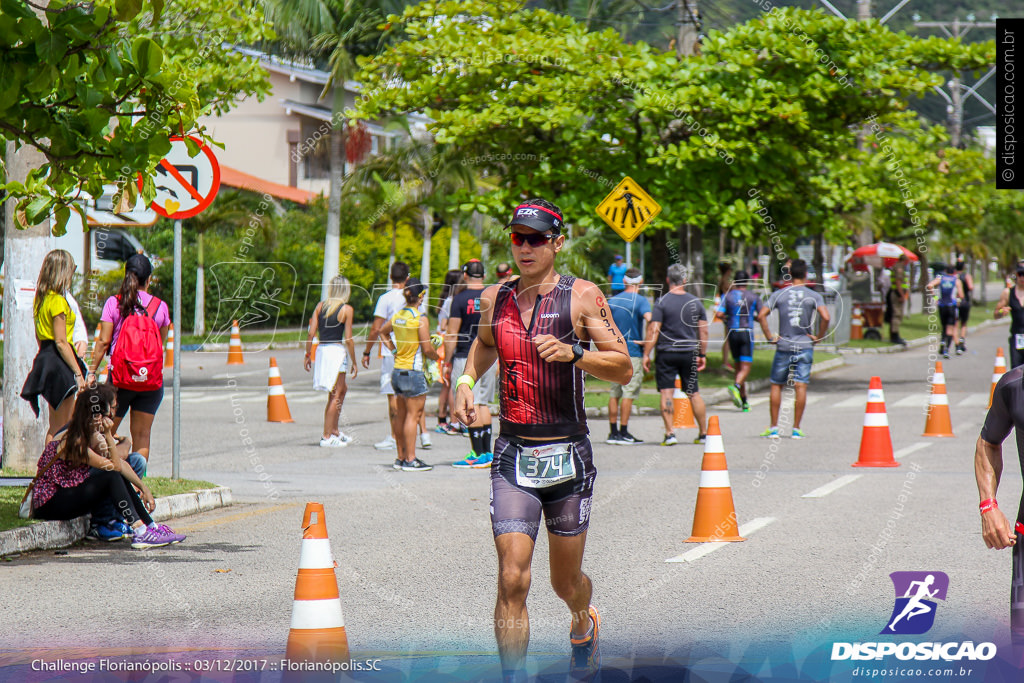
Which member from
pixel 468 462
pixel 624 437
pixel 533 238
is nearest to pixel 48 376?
pixel 468 462

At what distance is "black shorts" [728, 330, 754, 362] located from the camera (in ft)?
60.9

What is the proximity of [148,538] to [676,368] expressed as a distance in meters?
7.49

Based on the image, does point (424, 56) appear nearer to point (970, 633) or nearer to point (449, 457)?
point (449, 457)

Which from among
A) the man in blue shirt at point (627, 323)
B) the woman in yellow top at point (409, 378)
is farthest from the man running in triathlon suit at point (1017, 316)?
the woman in yellow top at point (409, 378)

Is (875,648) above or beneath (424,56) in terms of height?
beneath

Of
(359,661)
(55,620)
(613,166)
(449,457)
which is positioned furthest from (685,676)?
(613,166)

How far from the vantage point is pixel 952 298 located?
91.9ft

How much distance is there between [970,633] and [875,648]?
2.04 ft

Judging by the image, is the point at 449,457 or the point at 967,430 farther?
the point at 967,430

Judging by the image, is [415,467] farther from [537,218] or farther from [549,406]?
[537,218]

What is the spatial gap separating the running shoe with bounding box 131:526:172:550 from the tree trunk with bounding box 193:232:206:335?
2539 cm

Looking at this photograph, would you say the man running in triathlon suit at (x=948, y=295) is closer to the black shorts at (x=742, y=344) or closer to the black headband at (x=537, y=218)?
the black shorts at (x=742, y=344)

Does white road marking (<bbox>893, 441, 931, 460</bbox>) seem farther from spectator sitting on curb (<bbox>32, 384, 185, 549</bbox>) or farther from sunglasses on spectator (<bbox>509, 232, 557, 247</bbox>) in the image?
sunglasses on spectator (<bbox>509, 232, 557, 247</bbox>)

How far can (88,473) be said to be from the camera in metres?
8.20
